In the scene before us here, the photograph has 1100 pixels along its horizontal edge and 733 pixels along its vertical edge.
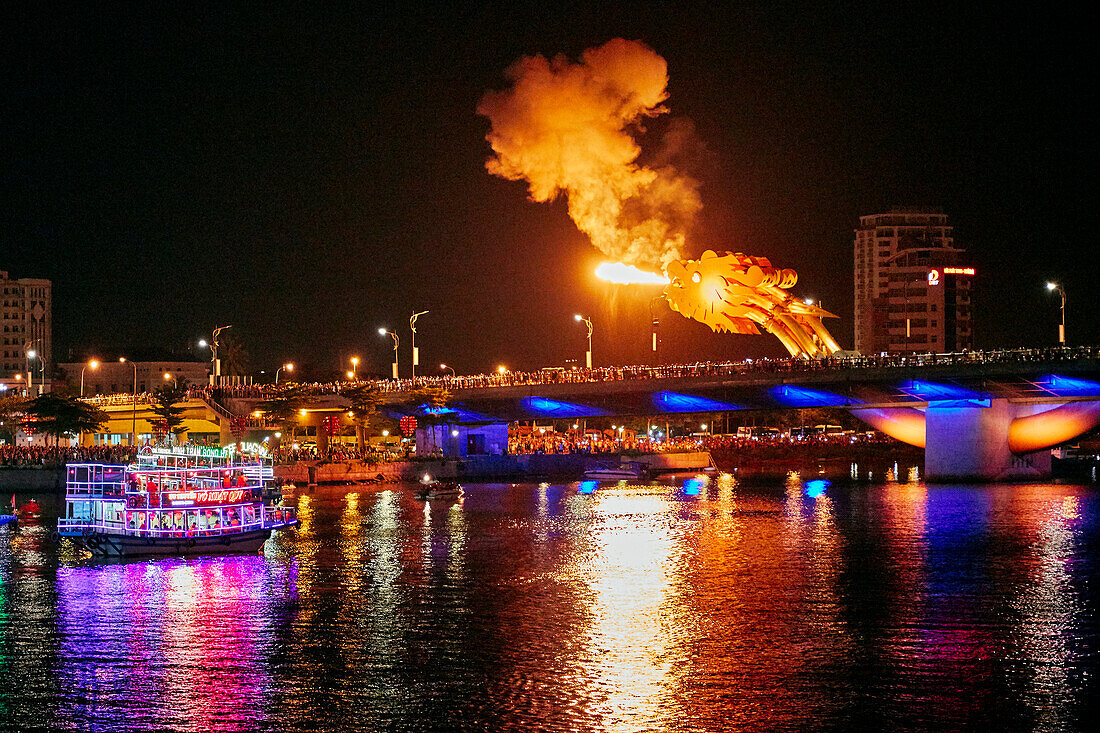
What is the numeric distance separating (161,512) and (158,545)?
1.74m

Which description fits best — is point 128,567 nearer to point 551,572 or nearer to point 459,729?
point 551,572

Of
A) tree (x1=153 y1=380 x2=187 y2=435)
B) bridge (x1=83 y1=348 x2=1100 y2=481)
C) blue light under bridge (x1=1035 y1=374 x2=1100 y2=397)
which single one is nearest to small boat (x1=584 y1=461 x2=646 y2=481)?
bridge (x1=83 y1=348 x2=1100 y2=481)

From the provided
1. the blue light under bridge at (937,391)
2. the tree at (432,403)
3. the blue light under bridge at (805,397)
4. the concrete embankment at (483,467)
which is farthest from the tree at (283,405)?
the blue light under bridge at (937,391)

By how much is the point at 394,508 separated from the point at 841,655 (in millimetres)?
58030

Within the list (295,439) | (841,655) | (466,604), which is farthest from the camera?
(295,439)

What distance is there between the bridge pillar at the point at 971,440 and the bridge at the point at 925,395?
0.09 m

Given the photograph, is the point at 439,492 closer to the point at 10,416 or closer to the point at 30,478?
the point at 30,478

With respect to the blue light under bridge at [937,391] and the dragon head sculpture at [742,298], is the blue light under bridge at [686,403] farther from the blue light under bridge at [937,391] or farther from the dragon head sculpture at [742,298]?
the blue light under bridge at [937,391]

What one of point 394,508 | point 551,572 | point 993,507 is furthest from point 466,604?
point 993,507

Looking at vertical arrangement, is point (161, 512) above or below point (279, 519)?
above

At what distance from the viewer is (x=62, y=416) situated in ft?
444

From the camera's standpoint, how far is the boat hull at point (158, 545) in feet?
216

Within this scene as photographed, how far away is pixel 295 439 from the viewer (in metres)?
160

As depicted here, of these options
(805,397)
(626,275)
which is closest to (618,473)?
(626,275)
